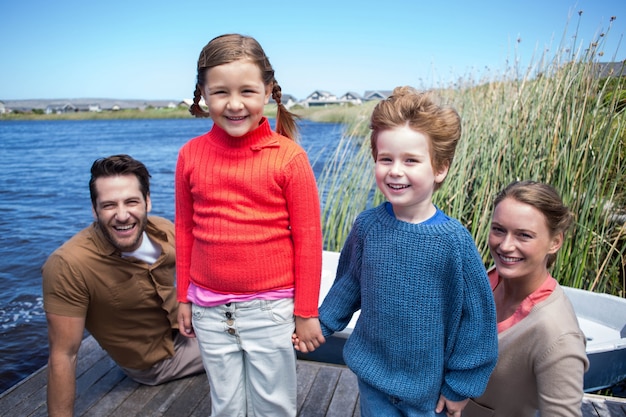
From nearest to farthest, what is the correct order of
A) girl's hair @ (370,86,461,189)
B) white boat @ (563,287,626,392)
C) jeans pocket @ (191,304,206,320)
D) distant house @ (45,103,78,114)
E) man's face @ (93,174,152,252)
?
1. girl's hair @ (370,86,461,189)
2. jeans pocket @ (191,304,206,320)
3. man's face @ (93,174,152,252)
4. white boat @ (563,287,626,392)
5. distant house @ (45,103,78,114)

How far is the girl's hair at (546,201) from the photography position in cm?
145

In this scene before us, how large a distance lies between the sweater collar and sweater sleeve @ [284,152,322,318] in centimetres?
10

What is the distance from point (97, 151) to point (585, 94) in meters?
20.0

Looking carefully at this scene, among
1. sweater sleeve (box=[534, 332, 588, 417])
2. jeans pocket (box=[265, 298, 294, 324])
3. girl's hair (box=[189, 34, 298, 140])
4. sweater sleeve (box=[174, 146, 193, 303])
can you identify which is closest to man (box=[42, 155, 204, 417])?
sweater sleeve (box=[174, 146, 193, 303])

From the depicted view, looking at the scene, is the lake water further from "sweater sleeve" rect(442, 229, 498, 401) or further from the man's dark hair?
"sweater sleeve" rect(442, 229, 498, 401)

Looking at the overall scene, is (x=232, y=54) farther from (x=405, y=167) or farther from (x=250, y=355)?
(x=250, y=355)

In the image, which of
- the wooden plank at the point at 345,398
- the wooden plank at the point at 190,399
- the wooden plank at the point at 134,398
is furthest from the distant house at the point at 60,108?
the wooden plank at the point at 345,398

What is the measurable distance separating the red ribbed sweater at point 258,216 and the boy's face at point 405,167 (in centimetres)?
31

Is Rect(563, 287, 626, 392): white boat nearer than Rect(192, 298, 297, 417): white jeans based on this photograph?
No

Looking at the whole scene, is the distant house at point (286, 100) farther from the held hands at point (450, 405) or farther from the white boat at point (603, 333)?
the white boat at point (603, 333)

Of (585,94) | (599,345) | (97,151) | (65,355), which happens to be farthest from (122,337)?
(97,151)

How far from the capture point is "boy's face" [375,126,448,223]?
1.16m

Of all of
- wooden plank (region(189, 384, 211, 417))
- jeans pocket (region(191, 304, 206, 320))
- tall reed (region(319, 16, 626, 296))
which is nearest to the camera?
jeans pocket (region(191, 304, 206, 320))

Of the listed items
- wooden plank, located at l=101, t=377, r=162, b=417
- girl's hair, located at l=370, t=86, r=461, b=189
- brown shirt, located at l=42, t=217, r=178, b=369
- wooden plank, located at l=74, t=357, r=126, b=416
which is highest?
girl's hair, located at l=370, t=86, r=461, b=189
